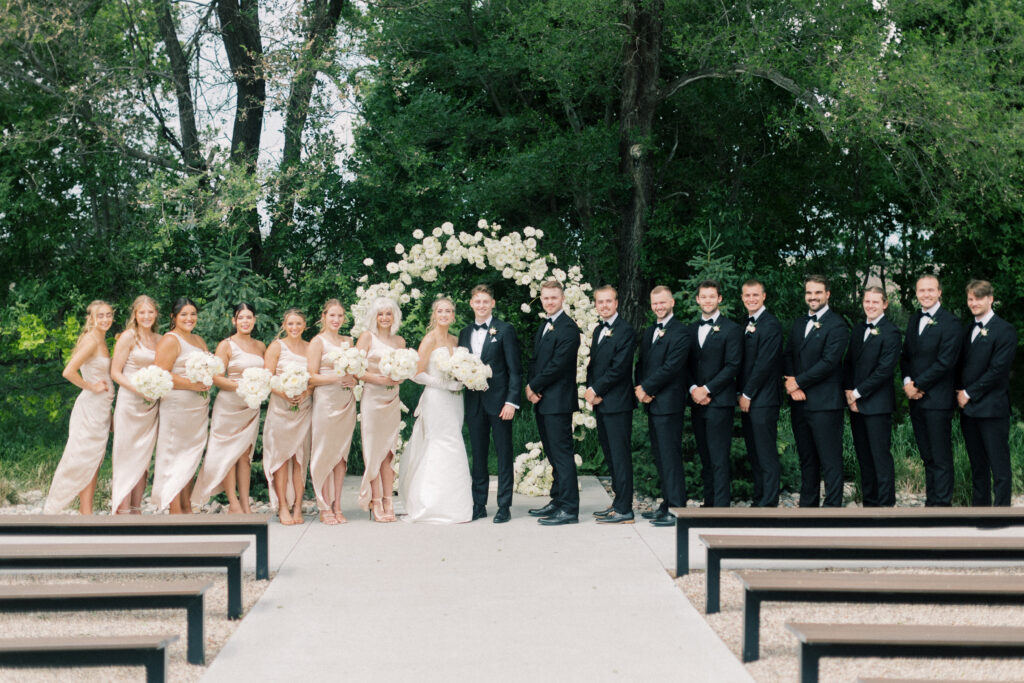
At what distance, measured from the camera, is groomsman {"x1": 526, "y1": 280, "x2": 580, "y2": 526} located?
8.57 metres

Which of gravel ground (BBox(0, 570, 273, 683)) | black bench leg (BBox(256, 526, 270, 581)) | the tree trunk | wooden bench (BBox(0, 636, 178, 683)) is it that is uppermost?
the tree trunk

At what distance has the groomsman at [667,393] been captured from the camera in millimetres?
8406

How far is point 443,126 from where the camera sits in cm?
1488

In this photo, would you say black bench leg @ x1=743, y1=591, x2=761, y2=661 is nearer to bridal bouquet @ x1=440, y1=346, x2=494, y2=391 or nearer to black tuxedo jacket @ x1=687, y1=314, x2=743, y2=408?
black tuxedo jacket @ x1=687, y1=314, x2=743, y2=408

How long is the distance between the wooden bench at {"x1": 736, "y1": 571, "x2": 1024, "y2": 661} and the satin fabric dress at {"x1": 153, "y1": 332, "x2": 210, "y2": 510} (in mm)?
5203

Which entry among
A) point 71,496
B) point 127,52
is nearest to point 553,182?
point 127,52

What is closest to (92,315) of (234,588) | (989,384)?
(234,588)

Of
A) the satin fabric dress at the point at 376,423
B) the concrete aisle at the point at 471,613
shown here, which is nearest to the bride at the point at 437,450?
the satin fabric dress at the point at 376,423

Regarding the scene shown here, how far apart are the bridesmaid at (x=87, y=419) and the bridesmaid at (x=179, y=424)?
504 millimetres

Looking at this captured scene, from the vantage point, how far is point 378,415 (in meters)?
8.74

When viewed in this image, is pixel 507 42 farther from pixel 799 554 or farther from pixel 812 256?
pixel 799 554

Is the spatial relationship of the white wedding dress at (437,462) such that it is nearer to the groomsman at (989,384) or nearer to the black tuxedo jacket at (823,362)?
the black tuxedo jacket at (823,362)

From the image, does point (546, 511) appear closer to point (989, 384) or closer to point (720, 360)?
point (720, 360)

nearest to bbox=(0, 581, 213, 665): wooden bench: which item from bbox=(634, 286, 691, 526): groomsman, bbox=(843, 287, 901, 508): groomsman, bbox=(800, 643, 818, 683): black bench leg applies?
bbox=(800, 643, 818, 683): black bench leg
